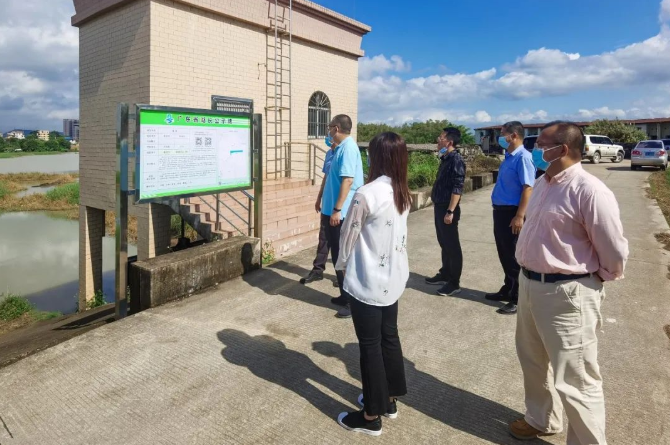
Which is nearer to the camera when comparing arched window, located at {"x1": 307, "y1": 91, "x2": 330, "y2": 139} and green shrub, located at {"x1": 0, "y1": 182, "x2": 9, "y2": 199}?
arched window, located at {"x1": 307, "y1": 91, "x2": 330, "y2": 139}

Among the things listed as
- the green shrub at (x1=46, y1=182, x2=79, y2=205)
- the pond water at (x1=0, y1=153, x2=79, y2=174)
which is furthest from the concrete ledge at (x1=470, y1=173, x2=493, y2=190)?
the pond water at (x1=0, y1=153, x2=79, y2=174)

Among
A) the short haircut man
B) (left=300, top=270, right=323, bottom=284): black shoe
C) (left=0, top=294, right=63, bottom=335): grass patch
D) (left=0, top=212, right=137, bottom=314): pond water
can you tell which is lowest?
(left=0, top=212, right=137, bottom=314): pond water

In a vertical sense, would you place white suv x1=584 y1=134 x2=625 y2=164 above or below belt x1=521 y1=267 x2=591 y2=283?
above

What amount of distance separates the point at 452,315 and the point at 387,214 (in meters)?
2.23

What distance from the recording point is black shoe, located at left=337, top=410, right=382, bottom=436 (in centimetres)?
265

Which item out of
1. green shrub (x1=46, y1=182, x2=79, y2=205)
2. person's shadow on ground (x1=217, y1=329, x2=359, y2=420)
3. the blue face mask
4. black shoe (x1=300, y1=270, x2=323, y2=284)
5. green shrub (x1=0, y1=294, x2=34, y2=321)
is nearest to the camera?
the blue face mask

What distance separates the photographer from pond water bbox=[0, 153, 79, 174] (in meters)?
46.2

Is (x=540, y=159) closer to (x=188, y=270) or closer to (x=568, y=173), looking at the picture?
(x=568, y=173)

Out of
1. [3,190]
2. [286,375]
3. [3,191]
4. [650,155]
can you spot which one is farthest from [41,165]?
[286,375]

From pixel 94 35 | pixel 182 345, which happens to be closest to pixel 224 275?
pixel 182 345

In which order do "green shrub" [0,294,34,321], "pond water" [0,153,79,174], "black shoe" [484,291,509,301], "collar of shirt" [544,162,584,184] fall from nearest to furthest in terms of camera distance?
"collar of shirt" [544,162,584,184], "black shoe" [484,291,509,301], "green shrub" [0,294,34,321], "pond water" [0,153,79,174]

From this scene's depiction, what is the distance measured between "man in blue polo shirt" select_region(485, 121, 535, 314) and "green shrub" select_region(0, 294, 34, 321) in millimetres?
9482

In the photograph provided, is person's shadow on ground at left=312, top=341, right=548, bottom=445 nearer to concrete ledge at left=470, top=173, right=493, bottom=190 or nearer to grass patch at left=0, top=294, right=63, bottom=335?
grass patch at left=0, top=294, right=63, bottom=335

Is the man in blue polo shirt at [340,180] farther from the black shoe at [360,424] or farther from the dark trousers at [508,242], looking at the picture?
the black shoe at [360,424]
